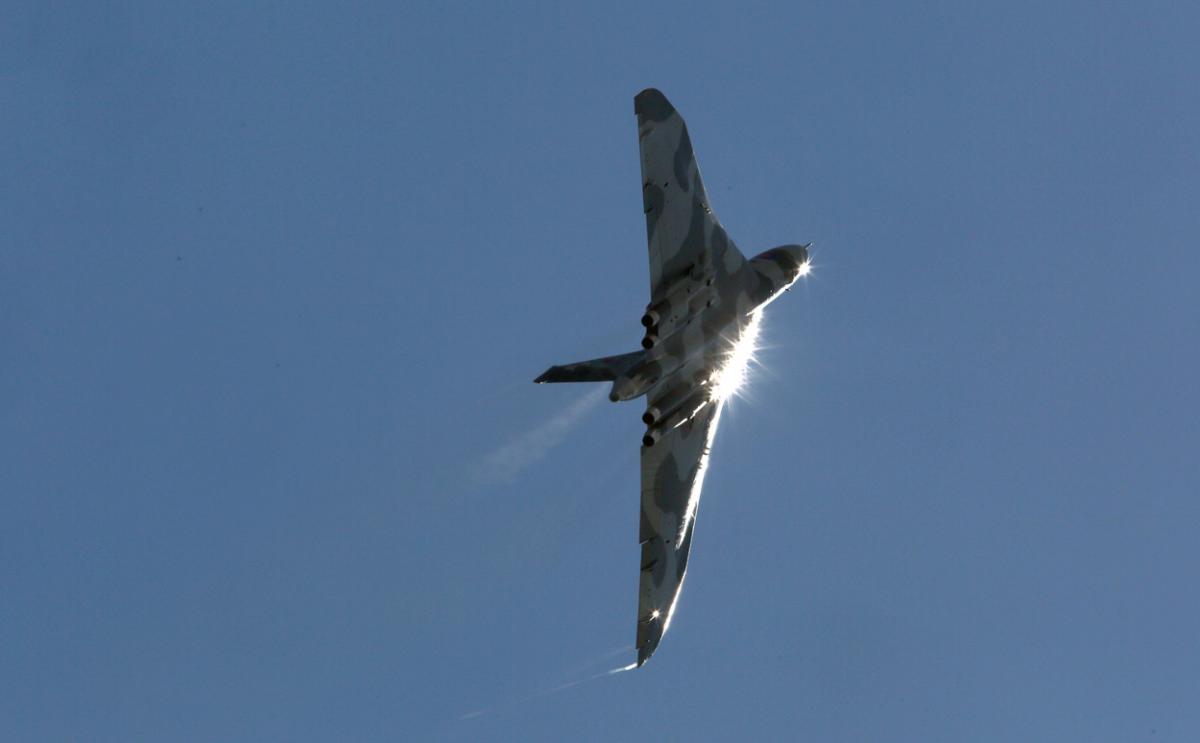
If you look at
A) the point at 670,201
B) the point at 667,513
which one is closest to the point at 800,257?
the point at 670,201

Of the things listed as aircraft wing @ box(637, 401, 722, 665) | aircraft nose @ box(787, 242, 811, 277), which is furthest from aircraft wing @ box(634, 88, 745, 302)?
aircraft wing @ box(637, 401, 722, 665)

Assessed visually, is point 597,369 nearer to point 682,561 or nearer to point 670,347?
point 670,347

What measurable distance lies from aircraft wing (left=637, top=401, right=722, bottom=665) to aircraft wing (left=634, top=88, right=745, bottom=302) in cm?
676

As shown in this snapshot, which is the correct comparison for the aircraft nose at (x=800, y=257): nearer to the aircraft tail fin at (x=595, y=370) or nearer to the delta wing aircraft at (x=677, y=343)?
the delta wing aircraft at (x=677, y=343)

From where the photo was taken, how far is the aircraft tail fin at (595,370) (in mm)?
73562

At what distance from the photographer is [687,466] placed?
79438 millimetres

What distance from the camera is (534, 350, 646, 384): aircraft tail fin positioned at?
241ft

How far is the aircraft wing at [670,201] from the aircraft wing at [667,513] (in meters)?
6.76

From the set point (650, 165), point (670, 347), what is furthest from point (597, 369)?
point (650, 165)

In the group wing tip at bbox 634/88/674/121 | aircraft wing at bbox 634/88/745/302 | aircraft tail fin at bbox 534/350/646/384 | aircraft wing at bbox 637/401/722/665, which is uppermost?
wing tip at bbox 634/88/674/121

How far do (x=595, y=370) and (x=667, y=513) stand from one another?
26.0 feet

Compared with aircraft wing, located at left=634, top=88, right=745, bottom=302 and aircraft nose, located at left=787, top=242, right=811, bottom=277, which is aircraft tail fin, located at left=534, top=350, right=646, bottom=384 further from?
aircraft nose, located at left=787, top=242, right=811, bottom=277

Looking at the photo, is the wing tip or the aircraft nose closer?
the wing tip

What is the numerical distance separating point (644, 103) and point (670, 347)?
985cm
